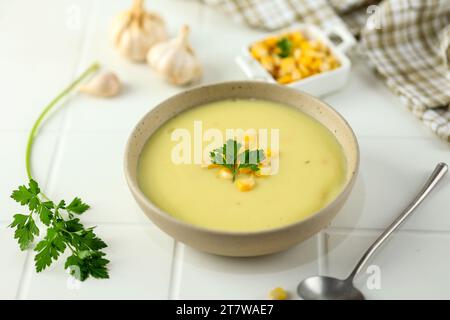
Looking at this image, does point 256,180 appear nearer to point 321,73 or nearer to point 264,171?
point 264,171

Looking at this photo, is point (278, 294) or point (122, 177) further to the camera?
point (122, 177)

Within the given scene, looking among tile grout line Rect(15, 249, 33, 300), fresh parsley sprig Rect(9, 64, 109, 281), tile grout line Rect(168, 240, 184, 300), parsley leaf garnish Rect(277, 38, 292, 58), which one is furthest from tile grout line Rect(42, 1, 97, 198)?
parsley leaf garnish Rect(277, 38, 292, 58)

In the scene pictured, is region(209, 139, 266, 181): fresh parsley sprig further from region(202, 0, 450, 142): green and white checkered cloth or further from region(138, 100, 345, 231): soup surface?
region(202, 0, 450, 142): green and white checkered cloth

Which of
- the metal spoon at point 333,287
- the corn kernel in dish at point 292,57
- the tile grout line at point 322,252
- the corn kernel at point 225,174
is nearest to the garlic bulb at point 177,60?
the corn kernel in dish at point 292,57

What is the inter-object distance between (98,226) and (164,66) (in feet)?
1.88

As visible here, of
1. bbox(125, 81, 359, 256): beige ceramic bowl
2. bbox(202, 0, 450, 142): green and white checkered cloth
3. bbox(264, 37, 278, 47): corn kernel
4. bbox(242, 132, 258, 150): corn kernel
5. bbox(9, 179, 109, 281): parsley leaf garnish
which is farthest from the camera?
bbox(264, 37, 278, 47): corn kernel

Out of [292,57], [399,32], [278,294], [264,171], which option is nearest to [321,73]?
[292,57]

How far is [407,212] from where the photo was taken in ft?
4.95

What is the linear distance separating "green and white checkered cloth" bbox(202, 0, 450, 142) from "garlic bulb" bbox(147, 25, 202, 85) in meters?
0.29

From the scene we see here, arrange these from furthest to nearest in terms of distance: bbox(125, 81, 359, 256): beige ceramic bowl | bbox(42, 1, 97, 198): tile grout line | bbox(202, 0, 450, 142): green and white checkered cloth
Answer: bbox(202, 0, 450, 142): green and white checkered cloth → bbox(42, 1, 97, 198): tile grout line → bbox(125, 81, 359, 256): beige ceramic bowl

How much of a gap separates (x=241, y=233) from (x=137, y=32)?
3.03 ft

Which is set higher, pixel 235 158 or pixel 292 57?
pixel 292 57

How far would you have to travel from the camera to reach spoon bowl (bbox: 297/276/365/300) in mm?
1349

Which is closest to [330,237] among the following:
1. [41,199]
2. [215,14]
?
[41,199]
